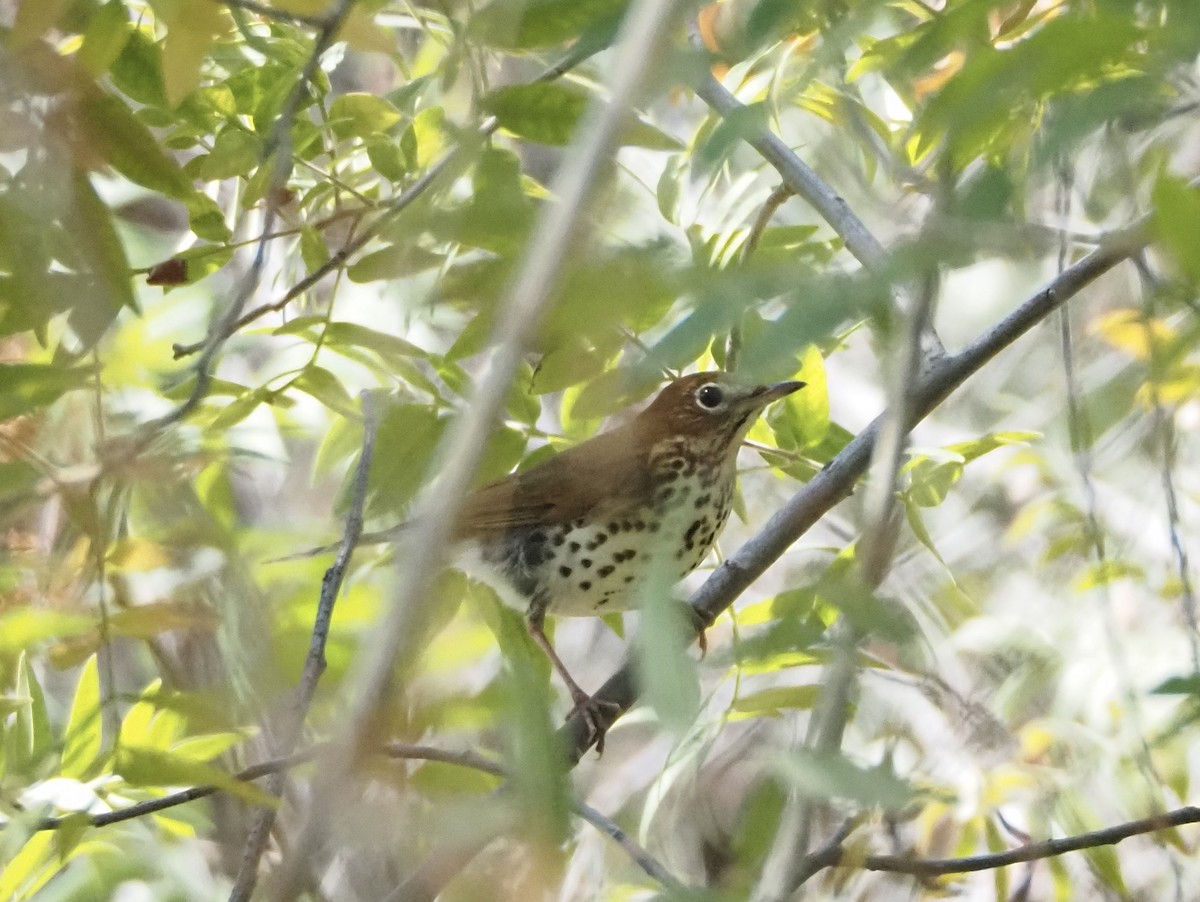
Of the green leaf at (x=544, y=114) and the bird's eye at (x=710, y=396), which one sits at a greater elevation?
the green leaf at (x=544, y=114)

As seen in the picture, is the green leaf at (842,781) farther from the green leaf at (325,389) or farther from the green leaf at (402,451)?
the green leaf at (325,389)

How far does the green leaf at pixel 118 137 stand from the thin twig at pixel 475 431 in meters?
0.81

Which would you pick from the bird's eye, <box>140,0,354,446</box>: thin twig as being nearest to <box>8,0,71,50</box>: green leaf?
<box>140,0,354,446</box>: thin twig

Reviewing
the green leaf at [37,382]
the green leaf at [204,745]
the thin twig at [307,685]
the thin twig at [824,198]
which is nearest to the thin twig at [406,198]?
the green leaf at [37,382]

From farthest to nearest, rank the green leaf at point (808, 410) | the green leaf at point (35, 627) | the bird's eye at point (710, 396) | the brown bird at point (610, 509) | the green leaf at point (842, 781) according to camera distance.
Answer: the bird's eye at point (710, 396)
the brown bird at point (610, 509)
the green leaf at point (808, 410)
the green leaf at point (35, 627)
the green leaf at point (842, 781)

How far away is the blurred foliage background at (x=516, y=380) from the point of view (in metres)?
0.82

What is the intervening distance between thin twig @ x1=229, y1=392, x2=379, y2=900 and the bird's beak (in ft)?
2.06

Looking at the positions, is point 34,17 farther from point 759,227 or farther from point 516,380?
point 759,227

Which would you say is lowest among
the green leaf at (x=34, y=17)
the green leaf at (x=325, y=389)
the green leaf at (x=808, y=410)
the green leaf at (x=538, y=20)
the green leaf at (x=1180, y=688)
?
the green leaf at (x=1180, y=688)

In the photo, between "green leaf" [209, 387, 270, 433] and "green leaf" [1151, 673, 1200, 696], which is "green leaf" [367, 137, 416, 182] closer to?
"green leaf" [209, 387, 270, 433]

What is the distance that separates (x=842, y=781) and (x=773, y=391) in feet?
4.52

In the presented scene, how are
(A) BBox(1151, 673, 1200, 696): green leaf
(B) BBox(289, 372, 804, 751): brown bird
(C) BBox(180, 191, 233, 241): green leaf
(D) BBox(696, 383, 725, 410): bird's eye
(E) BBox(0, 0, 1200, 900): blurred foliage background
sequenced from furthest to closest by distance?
(D) BBox(696, 383, 725, 410): bird's eye
(B) BBox(289, 372, 804, 751): brown bird
(C) BBox(180, 191, 233, 241): green leaf
(A) BBox(1151, 673, 1200, 696): green leaf
(E) BBox(0, 0, 1200, 900): blurred foliage background

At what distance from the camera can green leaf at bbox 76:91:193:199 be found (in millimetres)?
1323

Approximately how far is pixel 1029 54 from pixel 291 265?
63.5 inches
